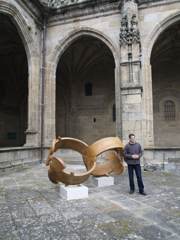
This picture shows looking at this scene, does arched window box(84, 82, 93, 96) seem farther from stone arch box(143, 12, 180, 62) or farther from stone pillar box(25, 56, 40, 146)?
stone arch box(143, 12, 180, 62)

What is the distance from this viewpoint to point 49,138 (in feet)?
32.9

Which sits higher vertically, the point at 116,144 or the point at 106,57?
the point at 106,57

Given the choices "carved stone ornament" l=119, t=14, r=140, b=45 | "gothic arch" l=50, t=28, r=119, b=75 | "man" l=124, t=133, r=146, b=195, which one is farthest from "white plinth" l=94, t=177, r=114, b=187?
"gothic arch" l=50, t=28, r=119, b=75

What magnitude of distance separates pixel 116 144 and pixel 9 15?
7.00 metres

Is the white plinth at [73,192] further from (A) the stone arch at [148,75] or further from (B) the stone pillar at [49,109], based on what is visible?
(B) the stone pillar at [49,109]

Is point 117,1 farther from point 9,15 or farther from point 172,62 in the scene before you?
point 172,62

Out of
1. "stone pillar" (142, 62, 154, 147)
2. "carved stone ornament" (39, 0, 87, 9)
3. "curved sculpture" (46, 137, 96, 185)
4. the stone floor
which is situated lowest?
the stone floor

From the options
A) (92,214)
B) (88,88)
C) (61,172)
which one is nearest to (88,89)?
(88,88)

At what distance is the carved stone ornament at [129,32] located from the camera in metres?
8.93

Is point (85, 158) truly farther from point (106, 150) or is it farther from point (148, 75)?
point (148, 75)

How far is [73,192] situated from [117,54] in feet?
22.9

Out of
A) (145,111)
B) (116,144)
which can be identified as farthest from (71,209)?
(145,111)

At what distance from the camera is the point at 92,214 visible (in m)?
3.52

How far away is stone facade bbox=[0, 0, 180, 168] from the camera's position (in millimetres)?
8844
